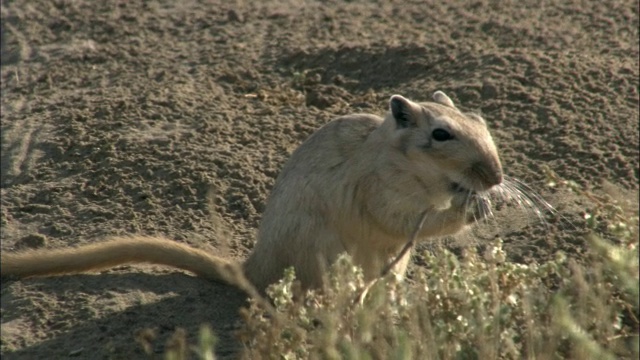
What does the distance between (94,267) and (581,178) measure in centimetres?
270

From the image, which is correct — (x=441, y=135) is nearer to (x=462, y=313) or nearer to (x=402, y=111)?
(x=402, y=111)

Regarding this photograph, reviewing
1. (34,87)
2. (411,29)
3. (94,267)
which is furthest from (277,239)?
(411,29)

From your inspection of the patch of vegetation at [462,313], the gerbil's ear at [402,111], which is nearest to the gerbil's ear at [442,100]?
the gerbil's ear at [402,111]

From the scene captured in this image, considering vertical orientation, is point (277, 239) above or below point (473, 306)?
below

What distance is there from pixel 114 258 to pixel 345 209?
41.1 inches

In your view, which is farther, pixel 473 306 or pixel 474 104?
pixel 474 104

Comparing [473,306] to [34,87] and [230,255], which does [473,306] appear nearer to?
[230,255]

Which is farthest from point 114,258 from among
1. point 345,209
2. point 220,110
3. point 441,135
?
point 220,110

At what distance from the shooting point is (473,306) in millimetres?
3881

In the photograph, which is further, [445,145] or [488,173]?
[445,145]

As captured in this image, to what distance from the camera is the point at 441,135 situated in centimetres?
485

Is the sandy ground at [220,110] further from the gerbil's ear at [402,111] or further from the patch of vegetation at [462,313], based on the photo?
the gerbil's ear at [402,111]

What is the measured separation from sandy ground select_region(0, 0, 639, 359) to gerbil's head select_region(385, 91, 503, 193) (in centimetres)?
90

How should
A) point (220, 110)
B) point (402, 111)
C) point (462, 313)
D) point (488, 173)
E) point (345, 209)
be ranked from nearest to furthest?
point (462, 313) → point (488, 173) → point (402, 111) → point (345, 209) → point (220, 110)
